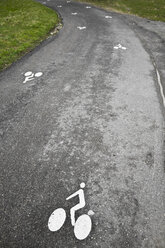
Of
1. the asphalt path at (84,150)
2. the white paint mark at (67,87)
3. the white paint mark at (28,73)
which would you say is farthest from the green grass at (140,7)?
the white paint mark at (28,73)

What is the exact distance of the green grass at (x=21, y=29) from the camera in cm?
733

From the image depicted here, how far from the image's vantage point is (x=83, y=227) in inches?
95.8

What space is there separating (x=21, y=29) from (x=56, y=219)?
10.1 meters

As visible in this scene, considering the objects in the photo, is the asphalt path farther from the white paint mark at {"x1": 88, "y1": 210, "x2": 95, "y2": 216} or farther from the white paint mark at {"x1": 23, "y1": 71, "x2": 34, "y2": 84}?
the white paint mark at {"x1": 23, "y1": 71, "x2": 34, "y2": 84}

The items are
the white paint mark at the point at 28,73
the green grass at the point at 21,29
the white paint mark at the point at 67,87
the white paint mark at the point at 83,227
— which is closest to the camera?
the white paint mark at the point at 83,227

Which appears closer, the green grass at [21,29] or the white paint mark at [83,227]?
the white paint mark at [83,227]

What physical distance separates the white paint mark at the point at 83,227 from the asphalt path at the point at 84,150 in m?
0.06

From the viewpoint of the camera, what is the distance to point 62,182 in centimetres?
298

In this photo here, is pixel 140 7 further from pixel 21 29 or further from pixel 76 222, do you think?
pixel 76 222

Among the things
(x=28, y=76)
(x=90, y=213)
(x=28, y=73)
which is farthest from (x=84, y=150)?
(x=28, y=73)

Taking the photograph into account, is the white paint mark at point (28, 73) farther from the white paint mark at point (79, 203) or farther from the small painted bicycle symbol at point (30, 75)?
the white paint mark at point (79, 203)

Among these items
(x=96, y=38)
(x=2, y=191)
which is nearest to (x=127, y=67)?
(x=96, y=38)

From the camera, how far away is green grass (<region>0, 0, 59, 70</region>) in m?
7.33

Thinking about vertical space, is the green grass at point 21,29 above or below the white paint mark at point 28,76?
above
